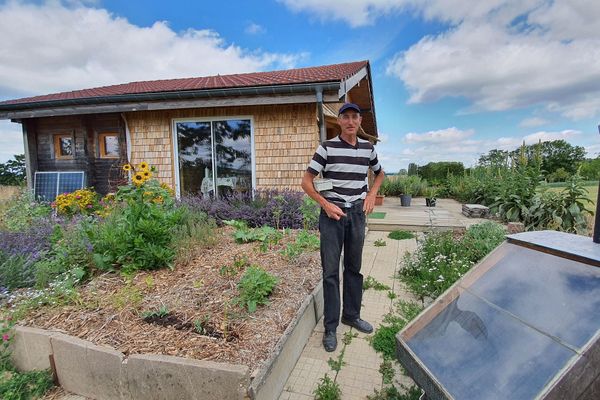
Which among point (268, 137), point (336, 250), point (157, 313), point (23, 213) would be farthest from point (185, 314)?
point (23, 213)

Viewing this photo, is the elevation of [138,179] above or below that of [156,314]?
above

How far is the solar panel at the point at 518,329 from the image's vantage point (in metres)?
0.81

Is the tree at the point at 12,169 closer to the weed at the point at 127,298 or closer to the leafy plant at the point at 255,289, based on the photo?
the weed at the point at 127,298

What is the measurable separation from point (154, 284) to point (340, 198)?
195cm

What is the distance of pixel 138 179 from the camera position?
9.45ft

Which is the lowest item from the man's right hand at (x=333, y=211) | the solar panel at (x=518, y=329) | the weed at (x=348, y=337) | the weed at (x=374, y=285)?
the weed at (x=348, y=337)

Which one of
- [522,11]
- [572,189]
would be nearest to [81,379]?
[572,189]

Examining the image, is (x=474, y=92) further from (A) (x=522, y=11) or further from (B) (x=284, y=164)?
(B) (x=284, y=164)

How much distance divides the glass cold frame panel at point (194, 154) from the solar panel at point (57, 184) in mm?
2878

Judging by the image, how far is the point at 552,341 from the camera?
86 cm

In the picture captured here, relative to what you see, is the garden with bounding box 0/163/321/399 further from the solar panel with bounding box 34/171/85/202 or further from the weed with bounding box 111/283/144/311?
the solar panel with bounding box 34/171/85/202

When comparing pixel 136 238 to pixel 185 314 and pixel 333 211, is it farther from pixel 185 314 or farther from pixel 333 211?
pixel 333 211

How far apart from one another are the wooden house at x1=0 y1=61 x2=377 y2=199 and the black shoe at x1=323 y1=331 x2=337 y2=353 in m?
4.24

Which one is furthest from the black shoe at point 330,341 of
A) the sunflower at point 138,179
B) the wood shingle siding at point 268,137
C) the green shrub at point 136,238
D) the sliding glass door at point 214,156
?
the sliding glass door at point 214,156
